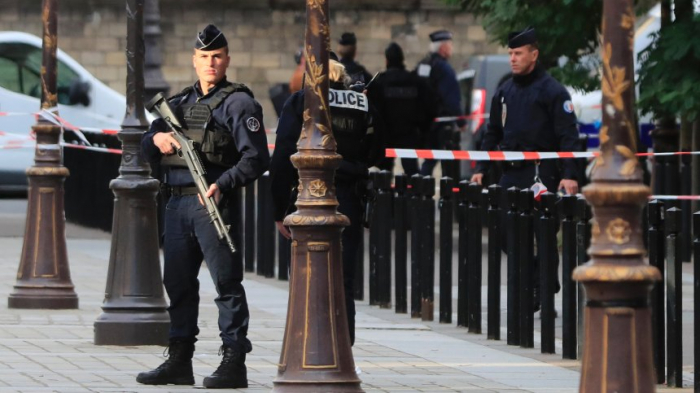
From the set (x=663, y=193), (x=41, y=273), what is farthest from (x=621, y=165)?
(x=663, y=193)

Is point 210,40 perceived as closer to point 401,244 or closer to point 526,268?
point 526,268

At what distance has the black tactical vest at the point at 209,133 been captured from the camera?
348 inches

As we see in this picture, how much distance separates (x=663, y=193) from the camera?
17.2 m

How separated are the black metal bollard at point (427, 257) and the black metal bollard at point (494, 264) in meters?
0.92

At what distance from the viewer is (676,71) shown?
15.2 m

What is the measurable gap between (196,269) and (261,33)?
2690 cm

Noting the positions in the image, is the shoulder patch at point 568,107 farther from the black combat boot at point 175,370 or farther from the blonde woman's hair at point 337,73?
the black combat boot at point 175,370

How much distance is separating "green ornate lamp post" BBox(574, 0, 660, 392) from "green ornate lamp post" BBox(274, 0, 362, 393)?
2074mm

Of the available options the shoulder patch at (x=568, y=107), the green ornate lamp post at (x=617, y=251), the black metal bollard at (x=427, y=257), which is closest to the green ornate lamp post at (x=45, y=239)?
the black metal bollard at (x=427, y=257)

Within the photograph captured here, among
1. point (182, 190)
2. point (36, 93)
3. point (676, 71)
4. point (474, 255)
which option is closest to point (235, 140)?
point (182, 190)

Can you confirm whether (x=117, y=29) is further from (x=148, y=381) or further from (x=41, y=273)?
(x=148, y=381)

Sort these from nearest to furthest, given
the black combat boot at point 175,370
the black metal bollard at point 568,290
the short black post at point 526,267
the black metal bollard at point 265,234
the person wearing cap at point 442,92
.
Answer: the black combat boot at point 175,370 < the black metal bollard at point 568,290 < the short black post at point 526,267 < the black metal bollard at point 265,234 < the person wearing cap at point 442,92

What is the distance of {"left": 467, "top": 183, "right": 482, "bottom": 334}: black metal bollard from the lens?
11.6 m

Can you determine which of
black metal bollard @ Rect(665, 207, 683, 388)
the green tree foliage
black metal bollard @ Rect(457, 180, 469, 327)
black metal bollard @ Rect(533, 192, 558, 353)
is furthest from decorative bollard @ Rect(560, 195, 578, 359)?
the green tree foliage
